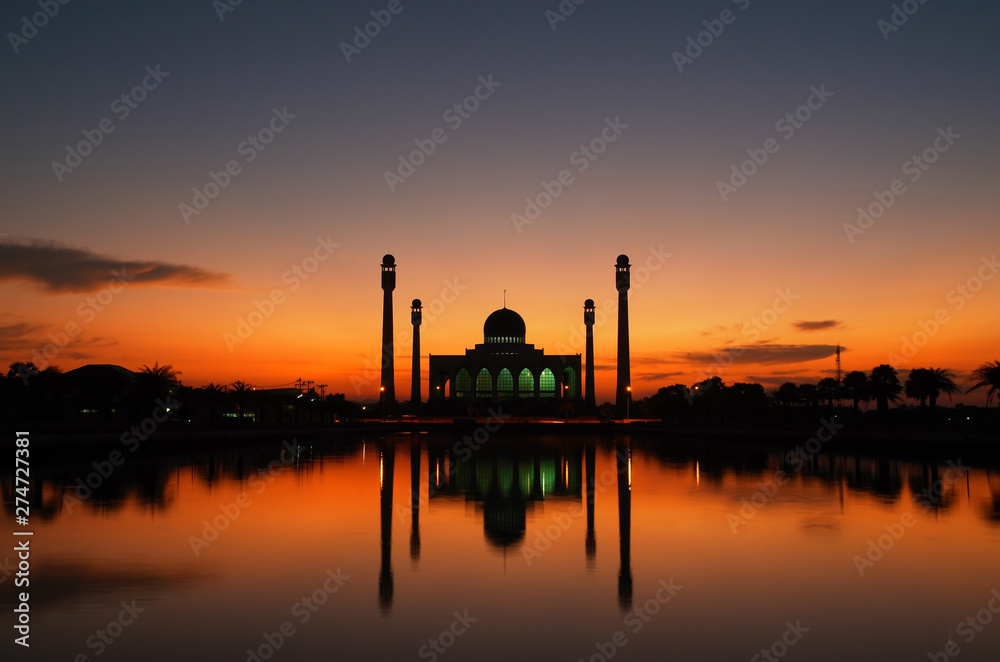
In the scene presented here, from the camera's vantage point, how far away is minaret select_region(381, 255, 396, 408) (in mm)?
102250

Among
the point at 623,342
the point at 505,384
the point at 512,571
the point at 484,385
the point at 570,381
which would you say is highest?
the point at 623,342

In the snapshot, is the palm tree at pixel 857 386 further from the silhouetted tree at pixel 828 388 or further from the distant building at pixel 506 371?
the distant building at pixel 506 371

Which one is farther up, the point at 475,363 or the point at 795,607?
the point at 475,363

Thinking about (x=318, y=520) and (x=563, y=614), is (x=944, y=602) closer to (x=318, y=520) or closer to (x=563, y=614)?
(x=563, y=614)

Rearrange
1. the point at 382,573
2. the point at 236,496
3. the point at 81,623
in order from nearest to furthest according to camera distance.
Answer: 1. the point at 81,623
2. the point at 382,573
3. the point at 236,496

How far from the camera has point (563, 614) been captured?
10852 millimetres

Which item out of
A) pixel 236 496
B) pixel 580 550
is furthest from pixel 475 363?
pixel 580 550

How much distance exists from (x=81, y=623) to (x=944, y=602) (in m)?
10.2

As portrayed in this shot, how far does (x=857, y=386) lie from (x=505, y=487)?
4861cm

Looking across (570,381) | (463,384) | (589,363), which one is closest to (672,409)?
(589,363)

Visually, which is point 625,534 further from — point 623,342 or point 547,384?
point 547,384

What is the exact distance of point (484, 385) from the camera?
126m

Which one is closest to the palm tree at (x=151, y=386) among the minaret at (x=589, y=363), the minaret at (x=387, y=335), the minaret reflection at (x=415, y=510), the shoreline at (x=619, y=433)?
the shoreline at (x=619, y=433)

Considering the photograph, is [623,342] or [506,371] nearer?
[623,342]
